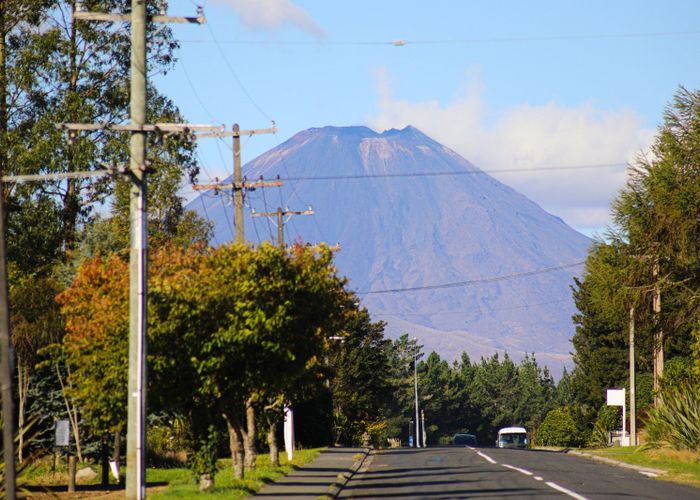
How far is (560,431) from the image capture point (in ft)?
342

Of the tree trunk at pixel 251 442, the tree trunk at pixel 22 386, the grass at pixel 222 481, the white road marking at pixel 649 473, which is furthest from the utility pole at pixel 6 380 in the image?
the white road marking at pixel 649 473

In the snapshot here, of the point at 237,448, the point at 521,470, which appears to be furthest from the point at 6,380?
the point at 521,470

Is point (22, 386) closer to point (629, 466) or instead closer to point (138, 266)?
point (138, 266)

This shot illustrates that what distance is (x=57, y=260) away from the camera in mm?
52000

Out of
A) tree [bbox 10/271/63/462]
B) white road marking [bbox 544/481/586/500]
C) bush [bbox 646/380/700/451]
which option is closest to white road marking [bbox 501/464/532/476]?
white road marking [bbox 544/481/586/500]

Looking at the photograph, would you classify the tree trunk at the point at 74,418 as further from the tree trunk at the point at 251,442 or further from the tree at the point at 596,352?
the tree at the point at 596,352

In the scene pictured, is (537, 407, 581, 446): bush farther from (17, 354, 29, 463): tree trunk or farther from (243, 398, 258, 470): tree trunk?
(17, 354, 29, 463): tree trunk

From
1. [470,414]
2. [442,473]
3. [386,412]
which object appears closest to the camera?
[442,473]

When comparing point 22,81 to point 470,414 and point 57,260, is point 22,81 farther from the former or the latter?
point 470,414

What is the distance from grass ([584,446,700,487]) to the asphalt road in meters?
0.84

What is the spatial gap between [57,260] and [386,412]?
4158 inches

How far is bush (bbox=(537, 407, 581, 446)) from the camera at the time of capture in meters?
103

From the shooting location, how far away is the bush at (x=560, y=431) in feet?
338

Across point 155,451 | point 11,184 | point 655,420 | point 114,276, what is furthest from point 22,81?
point 655,420
